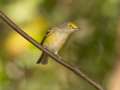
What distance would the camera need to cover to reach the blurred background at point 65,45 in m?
4.05

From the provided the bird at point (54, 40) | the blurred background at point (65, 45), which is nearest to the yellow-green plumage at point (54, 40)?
the bird at point (54, 40)

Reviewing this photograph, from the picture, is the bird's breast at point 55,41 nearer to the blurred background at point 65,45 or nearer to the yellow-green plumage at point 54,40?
the yellow-green plumage at point 54,40

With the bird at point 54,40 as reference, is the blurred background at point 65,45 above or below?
below

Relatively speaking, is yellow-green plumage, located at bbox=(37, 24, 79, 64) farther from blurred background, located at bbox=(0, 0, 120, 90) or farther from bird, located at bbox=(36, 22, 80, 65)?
blurred background, located at bbox=(0, 0, 120, 90)

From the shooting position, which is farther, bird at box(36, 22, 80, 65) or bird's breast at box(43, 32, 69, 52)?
bird's breast at box(43, 32, 69, 52)

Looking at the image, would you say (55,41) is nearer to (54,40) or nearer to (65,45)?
(54,40)

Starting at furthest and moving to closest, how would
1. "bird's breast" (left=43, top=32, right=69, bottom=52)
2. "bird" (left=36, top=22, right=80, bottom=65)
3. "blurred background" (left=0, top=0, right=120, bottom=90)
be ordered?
"blurred background" (left=0, top=0, right=120, bottom=90)
"bird's breast" (left=43, top=32, right=69, bottom=52)
"bird" (left=36, top=22, right=80, bottom=65)

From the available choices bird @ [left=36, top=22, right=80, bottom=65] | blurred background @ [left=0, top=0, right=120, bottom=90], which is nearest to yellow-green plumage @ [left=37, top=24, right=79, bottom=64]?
bird @ [left=36, top=22, right=80, bottom=65]

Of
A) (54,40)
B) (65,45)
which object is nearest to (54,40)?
(54,40)

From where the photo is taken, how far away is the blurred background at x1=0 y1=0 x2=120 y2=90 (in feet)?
13.3

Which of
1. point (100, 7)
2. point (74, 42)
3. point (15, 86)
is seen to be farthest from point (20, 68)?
point (100, 7)

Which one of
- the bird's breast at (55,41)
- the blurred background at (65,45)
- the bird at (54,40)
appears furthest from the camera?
the blurred background at (65,45)

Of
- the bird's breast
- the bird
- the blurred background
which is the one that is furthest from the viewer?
the blurred background

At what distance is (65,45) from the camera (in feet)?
14.6
